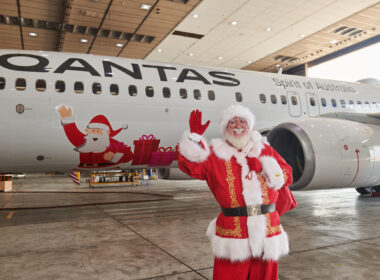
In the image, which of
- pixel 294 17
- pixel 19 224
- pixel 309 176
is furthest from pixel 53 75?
pixel 294 17

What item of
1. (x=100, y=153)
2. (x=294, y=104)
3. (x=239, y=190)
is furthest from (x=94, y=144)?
(x=294, y=104)

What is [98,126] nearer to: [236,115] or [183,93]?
[183,93]

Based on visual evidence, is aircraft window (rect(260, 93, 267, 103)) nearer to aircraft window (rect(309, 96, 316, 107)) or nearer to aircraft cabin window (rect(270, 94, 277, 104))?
aircraft cabin window (rect(270, 94, 277, 104))

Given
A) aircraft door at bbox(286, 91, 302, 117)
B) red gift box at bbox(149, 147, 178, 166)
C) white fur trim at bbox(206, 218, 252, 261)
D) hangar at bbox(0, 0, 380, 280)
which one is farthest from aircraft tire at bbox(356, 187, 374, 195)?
white fur trim at bbox(206, 218, 252, 261)

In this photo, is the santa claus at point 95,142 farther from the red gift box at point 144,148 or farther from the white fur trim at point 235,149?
the white fur trim at point 235,149

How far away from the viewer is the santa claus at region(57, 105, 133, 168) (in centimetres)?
580

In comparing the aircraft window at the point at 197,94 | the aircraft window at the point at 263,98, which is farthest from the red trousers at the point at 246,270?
the aircraft window at the point at 263,98

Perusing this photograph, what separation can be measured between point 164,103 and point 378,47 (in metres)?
15.4

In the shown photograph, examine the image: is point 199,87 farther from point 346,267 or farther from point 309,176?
point 346,267

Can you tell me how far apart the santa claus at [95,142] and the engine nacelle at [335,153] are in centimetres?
296

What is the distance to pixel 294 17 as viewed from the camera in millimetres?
14578

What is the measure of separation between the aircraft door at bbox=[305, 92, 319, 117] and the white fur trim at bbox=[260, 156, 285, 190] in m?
6.73

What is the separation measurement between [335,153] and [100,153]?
401cm

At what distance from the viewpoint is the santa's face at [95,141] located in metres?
5.92
